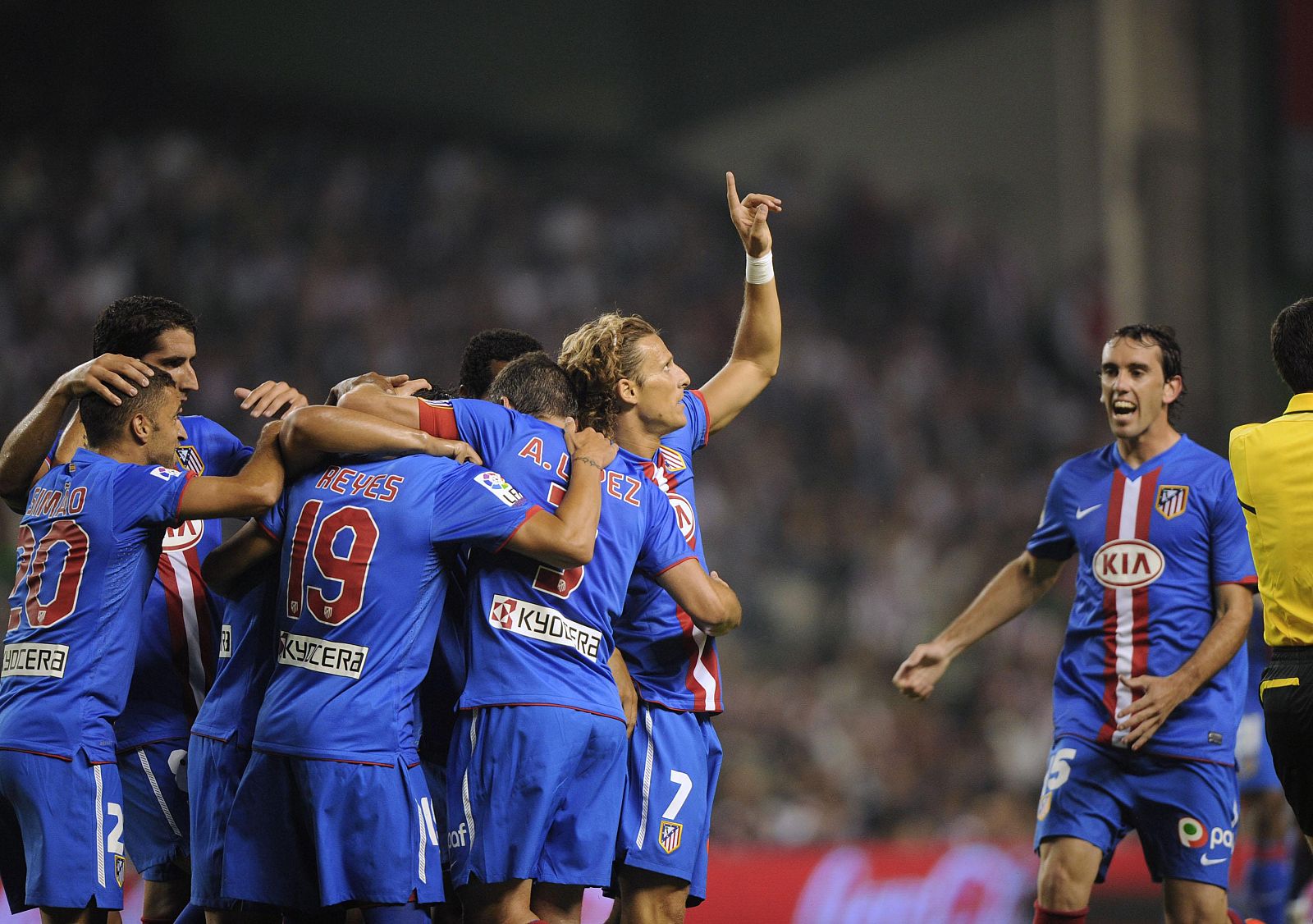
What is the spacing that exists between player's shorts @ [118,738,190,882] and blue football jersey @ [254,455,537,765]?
0.85 m

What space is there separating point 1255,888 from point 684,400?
4634mm

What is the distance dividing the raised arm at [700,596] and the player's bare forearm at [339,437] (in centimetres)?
89

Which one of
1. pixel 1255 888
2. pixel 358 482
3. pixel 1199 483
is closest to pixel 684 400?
pixel 358 482

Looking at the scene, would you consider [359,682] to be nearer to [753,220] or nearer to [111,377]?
[111,377]

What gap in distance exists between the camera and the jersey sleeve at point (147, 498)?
165 inches

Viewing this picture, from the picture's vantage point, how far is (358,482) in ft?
13.6

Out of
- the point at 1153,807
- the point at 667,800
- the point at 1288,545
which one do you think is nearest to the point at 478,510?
the point at 667,800

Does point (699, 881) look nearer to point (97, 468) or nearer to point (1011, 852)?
point (97, 468)

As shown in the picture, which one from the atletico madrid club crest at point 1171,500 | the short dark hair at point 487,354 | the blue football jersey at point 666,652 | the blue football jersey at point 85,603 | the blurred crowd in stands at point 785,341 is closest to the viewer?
the blue football jersey at point 85,603

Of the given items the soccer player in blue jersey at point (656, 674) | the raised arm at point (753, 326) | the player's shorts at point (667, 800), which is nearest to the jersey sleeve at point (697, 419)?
the raised arm at point (753, 326)

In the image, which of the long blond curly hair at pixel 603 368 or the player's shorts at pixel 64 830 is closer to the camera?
the player's shorts at pixel 64 830

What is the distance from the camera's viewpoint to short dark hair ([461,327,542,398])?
17.0 feet

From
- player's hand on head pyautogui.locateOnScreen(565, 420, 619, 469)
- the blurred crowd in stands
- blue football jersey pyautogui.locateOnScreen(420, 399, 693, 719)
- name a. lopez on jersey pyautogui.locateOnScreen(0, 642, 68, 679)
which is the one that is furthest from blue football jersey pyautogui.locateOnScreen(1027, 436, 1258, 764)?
the blurred crowd in stands

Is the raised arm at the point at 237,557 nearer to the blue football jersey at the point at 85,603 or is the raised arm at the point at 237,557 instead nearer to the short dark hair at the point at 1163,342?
the blue football jersey at the point at 85,603
